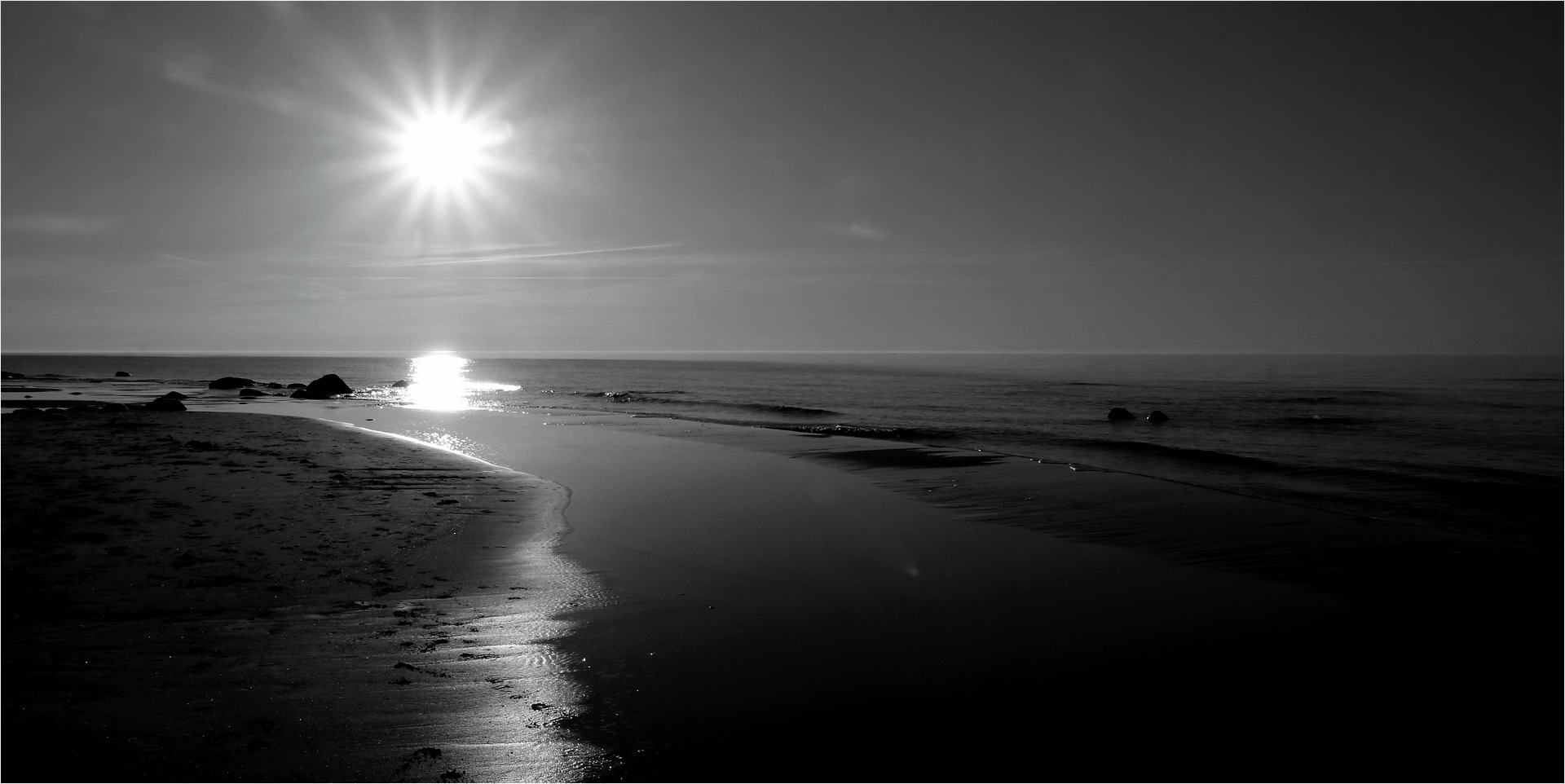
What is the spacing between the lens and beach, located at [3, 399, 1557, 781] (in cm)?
530

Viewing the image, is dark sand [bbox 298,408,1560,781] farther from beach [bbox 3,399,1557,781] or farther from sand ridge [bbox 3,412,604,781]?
sand ridge [bbox 3,412,604,781]

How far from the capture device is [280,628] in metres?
7.16

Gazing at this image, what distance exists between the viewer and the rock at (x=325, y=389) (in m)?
52.5

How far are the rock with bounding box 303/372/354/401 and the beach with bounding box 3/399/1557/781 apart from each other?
1652 inches

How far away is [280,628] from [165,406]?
119ft

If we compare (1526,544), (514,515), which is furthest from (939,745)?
(1526,544)

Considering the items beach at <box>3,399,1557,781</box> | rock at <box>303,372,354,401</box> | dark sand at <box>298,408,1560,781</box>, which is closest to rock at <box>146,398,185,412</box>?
rock at <box>303,372,354,401</box>

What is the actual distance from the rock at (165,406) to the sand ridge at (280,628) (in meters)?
22.7

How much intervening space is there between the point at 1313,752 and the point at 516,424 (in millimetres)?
30817

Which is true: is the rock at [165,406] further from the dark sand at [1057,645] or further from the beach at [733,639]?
the dark sand at [1057,645]

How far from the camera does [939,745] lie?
546 centimetres

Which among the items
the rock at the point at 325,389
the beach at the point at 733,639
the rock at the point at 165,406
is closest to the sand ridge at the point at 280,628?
the beach at the point at 733,639

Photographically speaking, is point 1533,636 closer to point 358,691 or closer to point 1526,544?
point 1526,544

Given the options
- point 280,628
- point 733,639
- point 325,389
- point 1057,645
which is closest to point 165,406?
point 325,389
